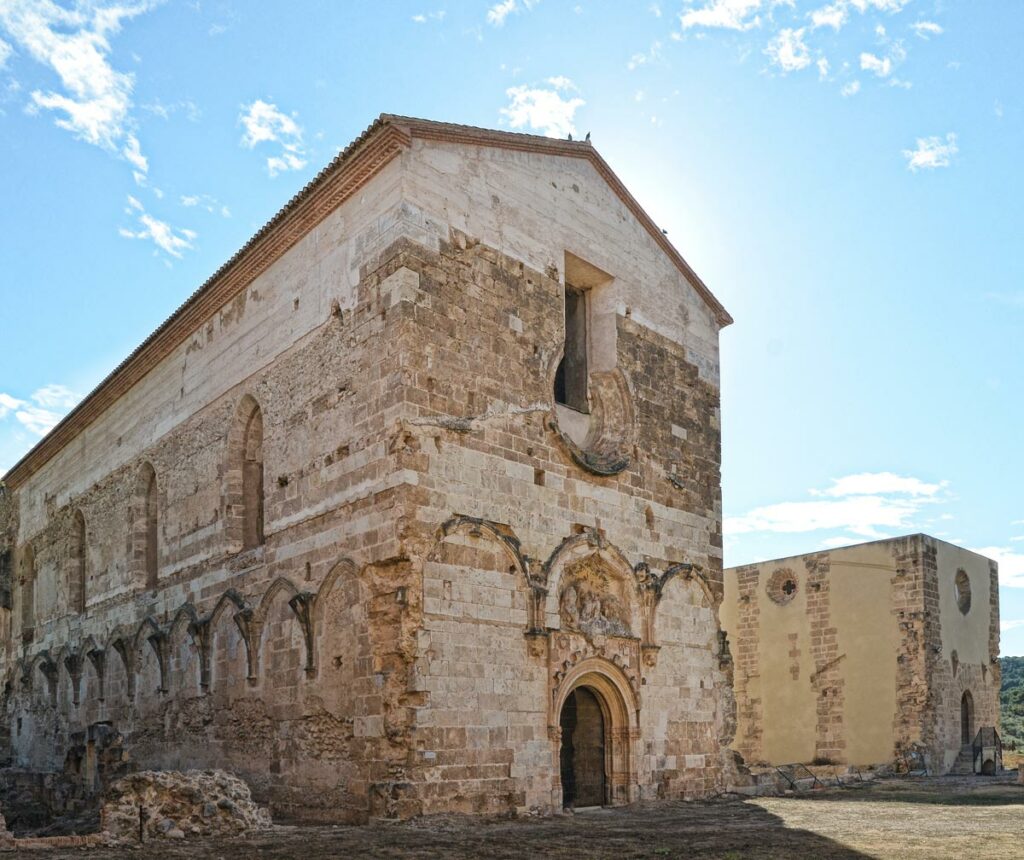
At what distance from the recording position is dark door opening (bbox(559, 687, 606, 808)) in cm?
1277

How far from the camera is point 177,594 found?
15.3m

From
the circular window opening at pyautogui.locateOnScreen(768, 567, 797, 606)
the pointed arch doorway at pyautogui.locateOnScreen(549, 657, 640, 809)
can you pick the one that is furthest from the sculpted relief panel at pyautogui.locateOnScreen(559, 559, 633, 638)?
the circular window opening at pyautogui.locateOnScreen(768, 567, 797, 606)

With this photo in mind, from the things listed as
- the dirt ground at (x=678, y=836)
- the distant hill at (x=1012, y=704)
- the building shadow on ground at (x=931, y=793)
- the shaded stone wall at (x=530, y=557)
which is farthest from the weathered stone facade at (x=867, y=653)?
the shaded stone wall at (x=530, y=557)

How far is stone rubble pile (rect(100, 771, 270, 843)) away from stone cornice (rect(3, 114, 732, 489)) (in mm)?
6709

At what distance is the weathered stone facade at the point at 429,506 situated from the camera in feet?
36.0

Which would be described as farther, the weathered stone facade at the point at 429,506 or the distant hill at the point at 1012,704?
the distant hill at the point at 1012,704

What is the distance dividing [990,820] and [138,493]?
43.1ft

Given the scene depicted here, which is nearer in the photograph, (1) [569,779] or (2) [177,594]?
(1) [569,779]

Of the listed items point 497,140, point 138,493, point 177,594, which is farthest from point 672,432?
point 138,493

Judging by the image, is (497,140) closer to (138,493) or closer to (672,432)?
(672,432)

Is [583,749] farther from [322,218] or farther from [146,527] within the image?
[146,527]

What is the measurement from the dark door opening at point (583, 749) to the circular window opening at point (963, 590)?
38.3 ft

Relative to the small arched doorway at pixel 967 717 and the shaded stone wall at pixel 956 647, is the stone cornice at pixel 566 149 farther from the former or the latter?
the small arched doorway at pixel 967 717

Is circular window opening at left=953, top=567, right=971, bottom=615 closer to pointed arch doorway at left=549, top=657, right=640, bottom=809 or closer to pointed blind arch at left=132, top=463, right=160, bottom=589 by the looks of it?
pointed arch doorway at left=549, top=657, right=640, bottom=809
